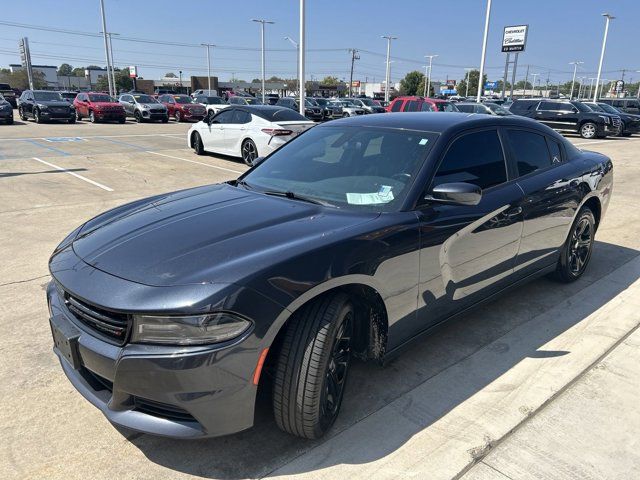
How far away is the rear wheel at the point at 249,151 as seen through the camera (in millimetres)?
11789

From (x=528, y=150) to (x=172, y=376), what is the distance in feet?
11.1

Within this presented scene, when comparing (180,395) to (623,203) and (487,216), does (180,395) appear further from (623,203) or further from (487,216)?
(623,203)

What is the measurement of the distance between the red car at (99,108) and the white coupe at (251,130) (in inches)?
559

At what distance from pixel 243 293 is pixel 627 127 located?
28.5 meters

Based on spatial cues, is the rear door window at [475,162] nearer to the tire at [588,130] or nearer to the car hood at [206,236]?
the car hood at [206,236]

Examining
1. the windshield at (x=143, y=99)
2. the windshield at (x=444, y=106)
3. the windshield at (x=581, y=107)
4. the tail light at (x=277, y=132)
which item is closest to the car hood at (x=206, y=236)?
the tail light at (x=277, y=132)

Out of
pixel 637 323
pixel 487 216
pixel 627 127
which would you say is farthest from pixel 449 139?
pixel 627 127

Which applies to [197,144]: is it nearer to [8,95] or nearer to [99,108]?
[99,108]

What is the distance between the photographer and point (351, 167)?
336 cm

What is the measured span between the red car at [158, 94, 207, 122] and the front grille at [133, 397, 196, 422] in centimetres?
2757

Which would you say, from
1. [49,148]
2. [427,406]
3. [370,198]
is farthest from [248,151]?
[427,406]

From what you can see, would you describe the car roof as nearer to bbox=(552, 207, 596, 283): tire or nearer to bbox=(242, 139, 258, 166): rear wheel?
bbox=(552, 207, 596, 283): tire

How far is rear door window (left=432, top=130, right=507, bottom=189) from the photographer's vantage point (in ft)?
10.7

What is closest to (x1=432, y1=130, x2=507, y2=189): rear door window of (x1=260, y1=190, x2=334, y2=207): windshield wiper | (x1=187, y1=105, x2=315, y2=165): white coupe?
(x1=260, y1=190, x2=334, y2=207): windshield wiper
